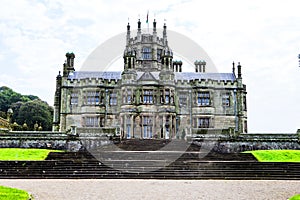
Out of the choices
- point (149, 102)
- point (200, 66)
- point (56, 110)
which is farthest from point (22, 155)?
point (200, 66)

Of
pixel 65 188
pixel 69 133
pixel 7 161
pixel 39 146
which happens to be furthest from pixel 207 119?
pixel 65 188

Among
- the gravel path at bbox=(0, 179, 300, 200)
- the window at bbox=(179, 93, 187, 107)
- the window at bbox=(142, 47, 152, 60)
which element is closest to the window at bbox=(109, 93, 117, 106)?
the window at bbox=(179, 93, 187, 107)

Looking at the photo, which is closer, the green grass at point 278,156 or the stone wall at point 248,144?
the green grass at point 278,156

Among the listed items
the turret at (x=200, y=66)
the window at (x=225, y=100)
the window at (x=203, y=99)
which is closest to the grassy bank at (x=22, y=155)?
the window at (x=203, y=99)

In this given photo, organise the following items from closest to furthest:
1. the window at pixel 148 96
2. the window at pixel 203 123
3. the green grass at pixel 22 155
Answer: the green grass at pixel 22 155 → the window at pixel 148 96 → the window at pixel 203 123

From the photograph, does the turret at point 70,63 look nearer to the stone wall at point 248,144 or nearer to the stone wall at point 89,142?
the stone wall at point 89,142

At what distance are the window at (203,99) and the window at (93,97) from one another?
459 inches

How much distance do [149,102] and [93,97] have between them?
6.63 m

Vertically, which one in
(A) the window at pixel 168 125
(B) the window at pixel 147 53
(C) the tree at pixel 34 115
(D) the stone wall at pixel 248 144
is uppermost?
(B) the window at pixel 147 53

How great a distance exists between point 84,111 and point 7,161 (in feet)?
65.0

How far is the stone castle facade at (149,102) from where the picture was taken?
36.3 metres

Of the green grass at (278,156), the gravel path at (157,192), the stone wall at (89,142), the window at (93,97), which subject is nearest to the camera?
the gravel path at (157,192)

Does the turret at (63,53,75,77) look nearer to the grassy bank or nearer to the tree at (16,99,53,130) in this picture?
the grassy bank

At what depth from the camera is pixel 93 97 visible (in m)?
38.4
